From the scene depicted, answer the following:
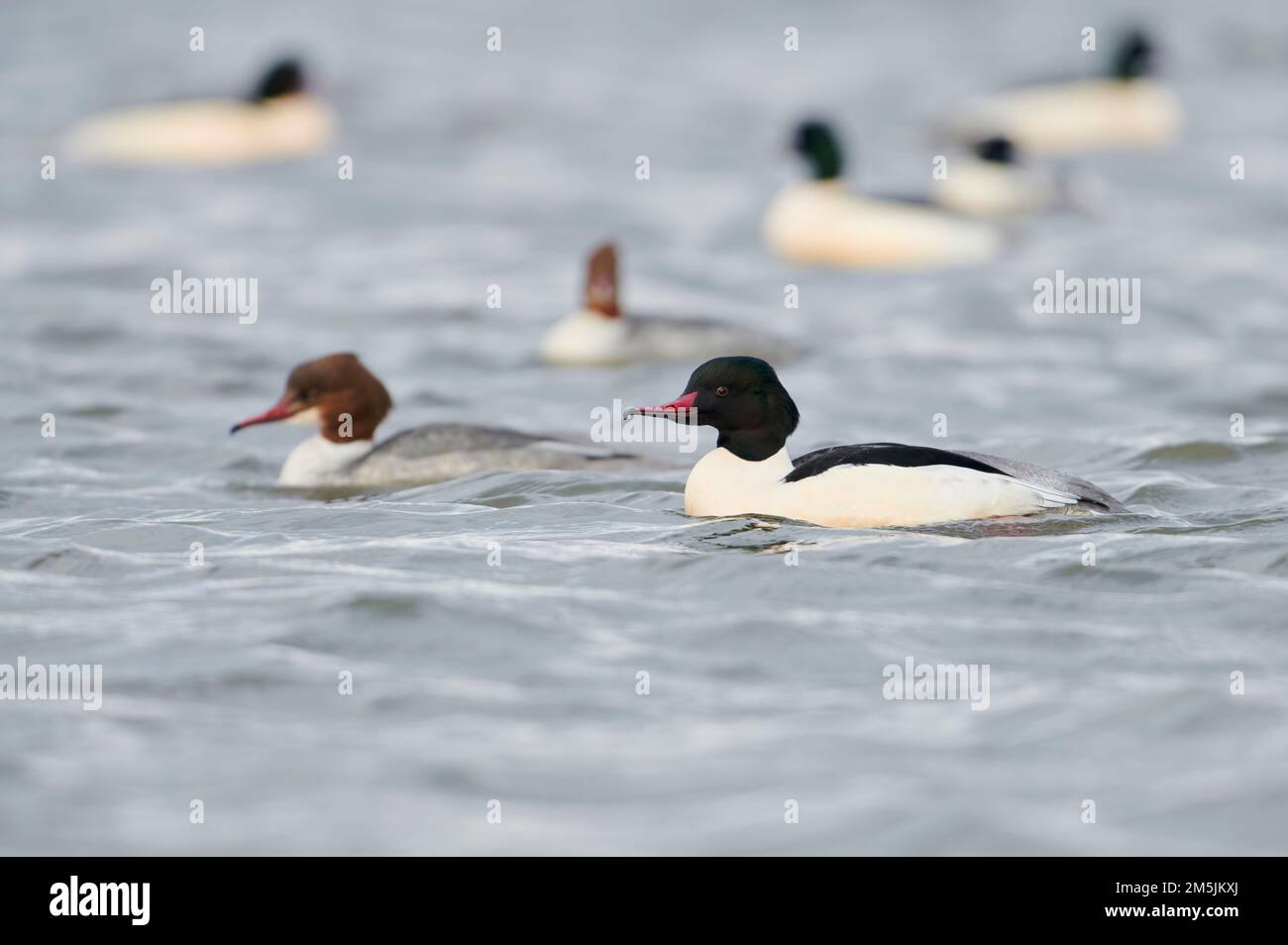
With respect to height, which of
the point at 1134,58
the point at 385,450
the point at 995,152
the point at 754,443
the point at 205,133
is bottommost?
the point at 754,443

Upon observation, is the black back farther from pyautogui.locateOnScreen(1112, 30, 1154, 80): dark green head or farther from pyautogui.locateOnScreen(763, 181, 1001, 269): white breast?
pyautogui.locateOnScreen(1112, 30, 1154, 80): dark green head

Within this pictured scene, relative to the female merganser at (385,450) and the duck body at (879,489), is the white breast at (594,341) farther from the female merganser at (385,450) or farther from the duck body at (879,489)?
the duck body at (879,489)

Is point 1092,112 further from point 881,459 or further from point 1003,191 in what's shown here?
point 881,459

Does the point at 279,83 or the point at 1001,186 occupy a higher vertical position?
the point at 279,83

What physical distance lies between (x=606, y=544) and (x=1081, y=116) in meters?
18.0

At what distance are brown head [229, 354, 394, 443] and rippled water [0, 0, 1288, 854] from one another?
0.47 meters

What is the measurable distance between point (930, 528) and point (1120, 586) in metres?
1.04

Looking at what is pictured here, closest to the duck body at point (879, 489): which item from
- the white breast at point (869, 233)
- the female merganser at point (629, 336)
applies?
the female merganser at point (629, 336)

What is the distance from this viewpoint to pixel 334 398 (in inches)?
443

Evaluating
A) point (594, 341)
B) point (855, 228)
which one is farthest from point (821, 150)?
point (594, 341)

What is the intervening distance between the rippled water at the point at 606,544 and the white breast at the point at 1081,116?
592 mm

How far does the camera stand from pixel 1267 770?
6406 millimetres

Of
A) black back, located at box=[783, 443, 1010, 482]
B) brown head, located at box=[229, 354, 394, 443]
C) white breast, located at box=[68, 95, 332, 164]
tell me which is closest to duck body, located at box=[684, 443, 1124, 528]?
black back, located at box=[783, 443, 1010, 482]
